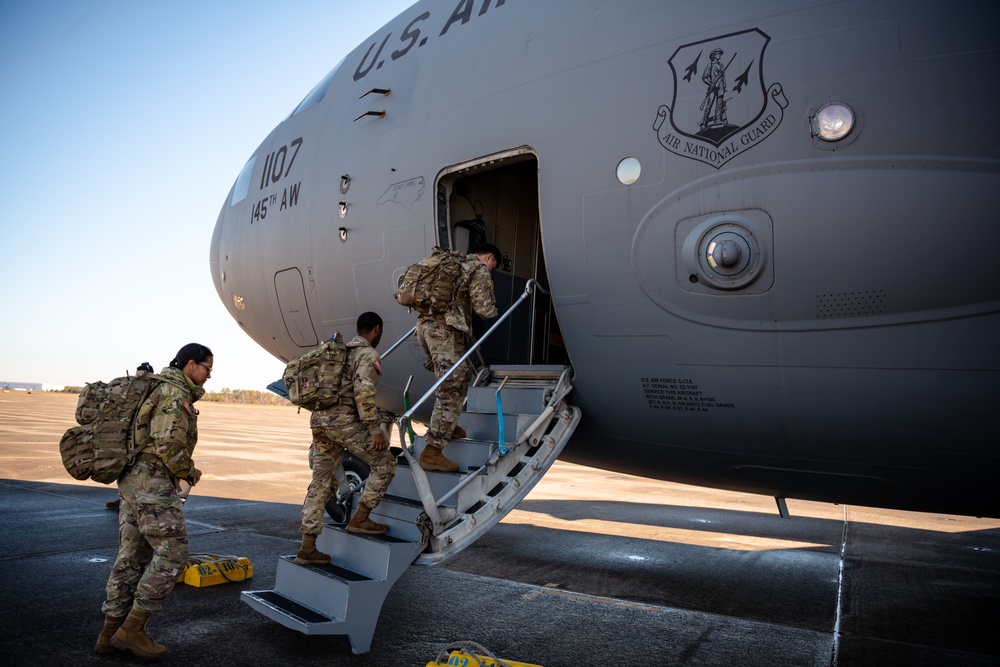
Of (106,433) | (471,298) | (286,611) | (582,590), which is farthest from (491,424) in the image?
(106,433)

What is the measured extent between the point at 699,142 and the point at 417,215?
2575mm

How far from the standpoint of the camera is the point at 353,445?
5051 mm

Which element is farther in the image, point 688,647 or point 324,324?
point 324,324

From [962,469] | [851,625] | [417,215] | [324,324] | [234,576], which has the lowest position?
[851,625]

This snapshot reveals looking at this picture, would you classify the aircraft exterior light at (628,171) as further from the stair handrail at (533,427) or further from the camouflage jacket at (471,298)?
the stair handrail at (533,427)

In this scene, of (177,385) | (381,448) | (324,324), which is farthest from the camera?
(324,324)

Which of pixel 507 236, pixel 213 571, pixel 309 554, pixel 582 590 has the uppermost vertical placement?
pixel 507 236

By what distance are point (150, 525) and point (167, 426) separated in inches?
22.9

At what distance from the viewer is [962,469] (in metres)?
4.37

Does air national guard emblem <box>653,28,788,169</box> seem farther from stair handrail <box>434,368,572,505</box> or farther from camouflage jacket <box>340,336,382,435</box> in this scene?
camouflage jacket <box>340,336,382,435</box>

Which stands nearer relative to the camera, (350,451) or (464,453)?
(350,451)

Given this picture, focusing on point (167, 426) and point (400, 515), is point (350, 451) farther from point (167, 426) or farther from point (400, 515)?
point (167, 426)

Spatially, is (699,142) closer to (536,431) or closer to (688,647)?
(536,431)

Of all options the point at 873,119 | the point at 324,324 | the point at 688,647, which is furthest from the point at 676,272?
the point at 324,324
